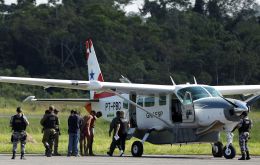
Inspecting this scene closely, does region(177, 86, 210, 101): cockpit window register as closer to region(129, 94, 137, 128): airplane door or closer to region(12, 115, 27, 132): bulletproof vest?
region(129, 94, 137, 128): airplane door

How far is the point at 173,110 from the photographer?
3375 cm

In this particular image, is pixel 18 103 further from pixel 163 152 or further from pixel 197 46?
pixel 163 152

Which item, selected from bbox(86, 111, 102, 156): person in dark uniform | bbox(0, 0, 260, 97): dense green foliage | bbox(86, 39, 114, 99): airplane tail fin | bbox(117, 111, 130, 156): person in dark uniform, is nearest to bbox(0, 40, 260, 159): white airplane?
bbox(117, 111, 130, 156): person in dark uniform

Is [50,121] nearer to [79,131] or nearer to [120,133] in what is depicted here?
[79,131]

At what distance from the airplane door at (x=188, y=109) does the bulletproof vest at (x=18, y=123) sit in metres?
5.35

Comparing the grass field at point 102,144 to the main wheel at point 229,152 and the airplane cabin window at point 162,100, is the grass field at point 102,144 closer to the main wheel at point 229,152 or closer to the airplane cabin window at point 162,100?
the airplane cabin window at point 162,100

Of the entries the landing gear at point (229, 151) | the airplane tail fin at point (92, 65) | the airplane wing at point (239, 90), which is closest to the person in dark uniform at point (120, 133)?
the landing gear at point (229, 151)

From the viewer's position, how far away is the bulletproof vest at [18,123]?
30.5 m

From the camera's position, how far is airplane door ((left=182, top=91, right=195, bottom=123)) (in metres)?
32.7

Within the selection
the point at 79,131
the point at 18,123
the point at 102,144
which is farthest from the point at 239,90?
the point at 18,123

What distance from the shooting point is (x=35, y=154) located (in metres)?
33.6

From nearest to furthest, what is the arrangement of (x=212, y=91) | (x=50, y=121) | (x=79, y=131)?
(x=50, y=121), (x=212, y=91), (x=79, y=131)

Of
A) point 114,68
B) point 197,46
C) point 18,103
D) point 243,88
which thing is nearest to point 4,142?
point 243,88

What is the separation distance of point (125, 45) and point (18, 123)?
2226 inches
